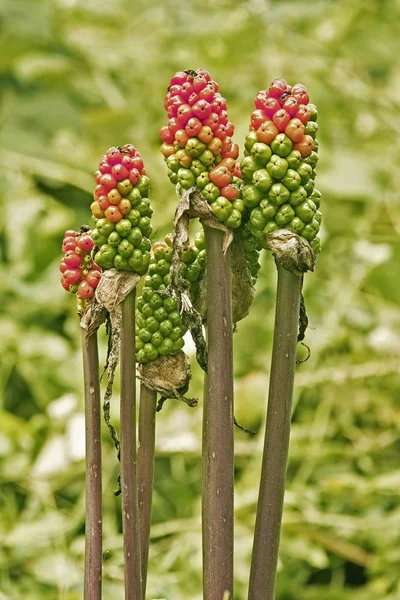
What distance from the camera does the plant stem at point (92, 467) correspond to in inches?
14.7

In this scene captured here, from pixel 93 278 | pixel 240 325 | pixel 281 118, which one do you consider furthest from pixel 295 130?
pixel 240 325

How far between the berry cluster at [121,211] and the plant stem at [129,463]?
0.07ft

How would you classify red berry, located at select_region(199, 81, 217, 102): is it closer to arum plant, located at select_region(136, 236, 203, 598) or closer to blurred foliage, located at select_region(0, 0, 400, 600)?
arum plant, located at select_region(136, 236, 203, 598)

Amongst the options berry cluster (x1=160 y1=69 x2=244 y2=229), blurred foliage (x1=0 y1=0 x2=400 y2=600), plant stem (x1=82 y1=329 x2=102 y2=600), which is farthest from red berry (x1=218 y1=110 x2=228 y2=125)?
blurred foliage (x1=0 y1=0 x2=400 y2=600)

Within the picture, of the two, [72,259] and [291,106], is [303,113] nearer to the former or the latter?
[291,106]

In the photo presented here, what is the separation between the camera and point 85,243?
0.37m

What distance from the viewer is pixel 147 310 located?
39 cm

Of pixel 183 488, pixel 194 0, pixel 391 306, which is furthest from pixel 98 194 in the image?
pixel 194 0

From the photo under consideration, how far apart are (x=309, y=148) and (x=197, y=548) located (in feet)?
2.65

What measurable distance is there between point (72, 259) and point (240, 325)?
1.05m

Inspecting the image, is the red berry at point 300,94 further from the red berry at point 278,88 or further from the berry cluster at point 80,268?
the berry cluster at point 80,268

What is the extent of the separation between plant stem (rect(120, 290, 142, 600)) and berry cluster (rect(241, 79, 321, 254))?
0.24ft

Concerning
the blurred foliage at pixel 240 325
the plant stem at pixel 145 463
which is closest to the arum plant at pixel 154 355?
the plant stem at pixel 145 463

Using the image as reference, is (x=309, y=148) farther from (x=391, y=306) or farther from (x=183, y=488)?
(x=391, y=306)
